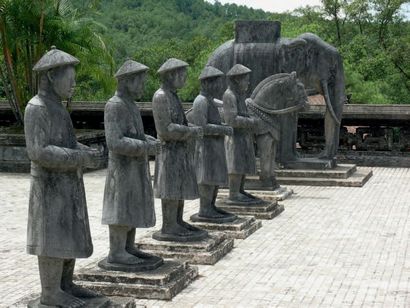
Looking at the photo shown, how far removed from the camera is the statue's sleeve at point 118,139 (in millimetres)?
7320

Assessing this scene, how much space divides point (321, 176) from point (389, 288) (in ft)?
26.3

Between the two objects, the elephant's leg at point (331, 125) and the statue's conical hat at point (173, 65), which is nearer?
the statue's conical hat at point (173, 65)

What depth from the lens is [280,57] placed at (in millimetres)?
15500

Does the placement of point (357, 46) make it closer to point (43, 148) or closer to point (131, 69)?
point (131, 69)

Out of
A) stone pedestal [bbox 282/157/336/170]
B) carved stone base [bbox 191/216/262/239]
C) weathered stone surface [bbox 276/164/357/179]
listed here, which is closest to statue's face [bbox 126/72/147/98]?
carved stone base [bbox 191/216/262/239]

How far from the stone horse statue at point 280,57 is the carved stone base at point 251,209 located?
12.8ft

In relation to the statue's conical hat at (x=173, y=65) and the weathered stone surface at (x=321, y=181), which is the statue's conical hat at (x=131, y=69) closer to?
the statue's conical hat at (x=173, y=65)

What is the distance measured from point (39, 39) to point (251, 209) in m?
8.24

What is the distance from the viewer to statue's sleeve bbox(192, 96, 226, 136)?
972cm

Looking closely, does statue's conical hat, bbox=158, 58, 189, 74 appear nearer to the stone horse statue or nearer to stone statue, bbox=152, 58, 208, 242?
stone statue, bbox=152, 58, 208, 242

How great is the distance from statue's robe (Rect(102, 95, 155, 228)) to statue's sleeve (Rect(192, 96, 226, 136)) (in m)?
2.17

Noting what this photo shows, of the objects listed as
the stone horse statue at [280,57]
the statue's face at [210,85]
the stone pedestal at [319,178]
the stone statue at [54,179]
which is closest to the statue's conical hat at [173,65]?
the statue's face at [210,85]

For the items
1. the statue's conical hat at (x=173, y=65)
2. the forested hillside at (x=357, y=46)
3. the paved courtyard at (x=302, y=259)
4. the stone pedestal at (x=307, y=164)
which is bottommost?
the paved courtyard at (x=302, y=259)

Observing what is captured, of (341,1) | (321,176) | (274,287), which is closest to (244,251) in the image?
(274,287)
